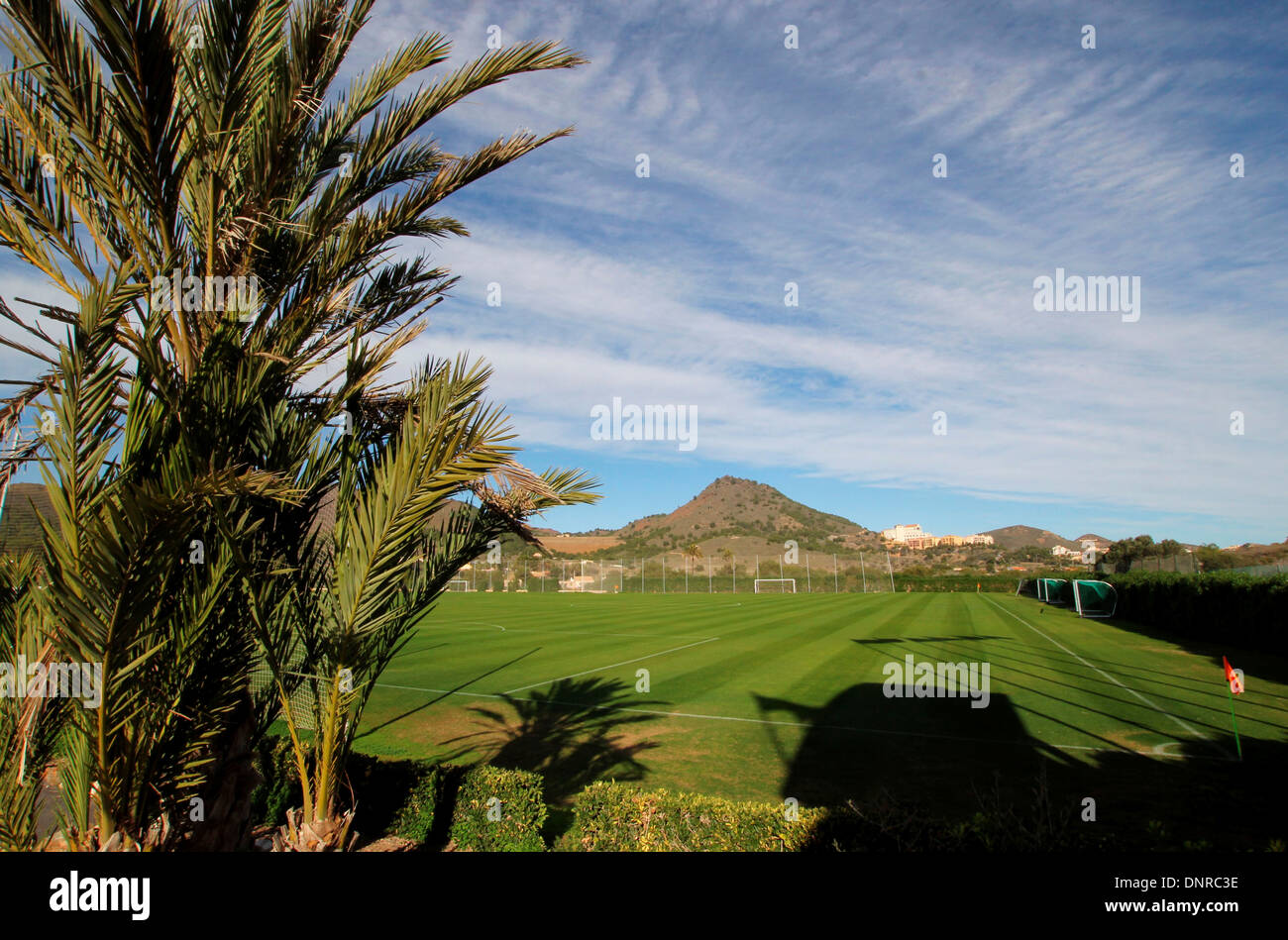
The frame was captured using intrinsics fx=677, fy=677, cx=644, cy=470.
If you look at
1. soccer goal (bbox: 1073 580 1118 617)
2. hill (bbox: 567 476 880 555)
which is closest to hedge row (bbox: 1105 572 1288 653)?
soccer goal (bbox: 1073 580 1118 617)

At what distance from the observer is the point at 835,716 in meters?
12.3

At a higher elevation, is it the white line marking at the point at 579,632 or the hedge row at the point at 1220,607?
the hedge row at the point at 1220,607

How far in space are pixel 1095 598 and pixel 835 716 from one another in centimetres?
3248

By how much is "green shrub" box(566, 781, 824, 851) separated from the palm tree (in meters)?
Answer: 2.16

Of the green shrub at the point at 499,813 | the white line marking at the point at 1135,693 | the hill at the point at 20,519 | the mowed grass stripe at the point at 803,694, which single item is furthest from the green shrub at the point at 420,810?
the white line marking at the point at 1135,693

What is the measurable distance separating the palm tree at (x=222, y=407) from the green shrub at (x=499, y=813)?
6.21 ft

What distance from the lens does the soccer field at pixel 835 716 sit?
8844mm

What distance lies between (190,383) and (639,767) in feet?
24.9

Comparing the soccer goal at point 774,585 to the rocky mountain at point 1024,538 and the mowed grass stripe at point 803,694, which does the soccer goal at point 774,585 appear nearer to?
the mowed grass stripe at point 803,694

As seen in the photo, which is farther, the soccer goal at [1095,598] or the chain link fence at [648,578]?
the chain link fence at [648,578]

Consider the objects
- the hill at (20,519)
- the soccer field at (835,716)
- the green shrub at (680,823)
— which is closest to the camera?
the hill at (20,519)

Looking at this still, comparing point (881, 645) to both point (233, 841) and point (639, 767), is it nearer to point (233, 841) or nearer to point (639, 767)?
point (639, 767)

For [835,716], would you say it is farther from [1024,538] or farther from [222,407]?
[1024,538]

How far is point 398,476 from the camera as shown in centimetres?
371
